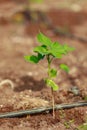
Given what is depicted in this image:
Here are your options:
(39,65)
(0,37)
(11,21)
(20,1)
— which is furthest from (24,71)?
(20,1)

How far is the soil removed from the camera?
3137 millimetres

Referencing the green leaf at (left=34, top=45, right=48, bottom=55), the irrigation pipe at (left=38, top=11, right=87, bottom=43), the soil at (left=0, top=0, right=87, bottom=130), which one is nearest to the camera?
the green leaf at (left=34, top=45, right=48, bottom=55)

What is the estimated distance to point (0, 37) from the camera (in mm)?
5930

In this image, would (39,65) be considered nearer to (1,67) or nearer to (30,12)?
(1,67)

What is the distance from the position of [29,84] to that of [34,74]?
344 millimetres

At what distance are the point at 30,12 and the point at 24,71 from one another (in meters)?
2.50

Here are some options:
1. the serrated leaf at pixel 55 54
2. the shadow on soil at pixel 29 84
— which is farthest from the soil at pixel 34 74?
the serrated leaf at pixel 55 54

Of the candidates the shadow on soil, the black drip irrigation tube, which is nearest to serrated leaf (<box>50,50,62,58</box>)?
the black drip irrigation tube

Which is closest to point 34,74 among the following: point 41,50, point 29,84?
point 29,84

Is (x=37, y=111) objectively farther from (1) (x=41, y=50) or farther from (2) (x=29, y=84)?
(2) (x=29, y=84)

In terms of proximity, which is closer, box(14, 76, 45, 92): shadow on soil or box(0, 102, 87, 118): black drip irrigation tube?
box(0, 102, 87, 118): black drip irrigation tube

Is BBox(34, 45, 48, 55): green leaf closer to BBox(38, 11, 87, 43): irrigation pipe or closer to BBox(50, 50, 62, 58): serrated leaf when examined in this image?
BBox(50, 50, 62, 58): serrated leaf

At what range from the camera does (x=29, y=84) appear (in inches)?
169

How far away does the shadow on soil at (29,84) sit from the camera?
13.5 feet
